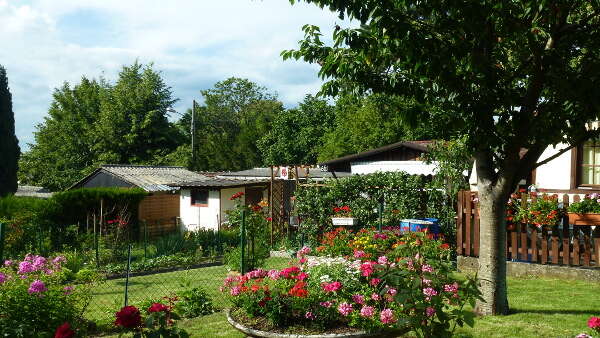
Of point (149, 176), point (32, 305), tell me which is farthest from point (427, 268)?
point (149, 176)

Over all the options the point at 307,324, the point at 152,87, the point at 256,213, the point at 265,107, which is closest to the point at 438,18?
the point at 307,324

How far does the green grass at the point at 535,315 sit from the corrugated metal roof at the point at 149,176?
14286mm

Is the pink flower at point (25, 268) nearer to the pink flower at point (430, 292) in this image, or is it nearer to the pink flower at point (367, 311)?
the pink flower at point (367, 311)

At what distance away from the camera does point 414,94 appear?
22.3 ft

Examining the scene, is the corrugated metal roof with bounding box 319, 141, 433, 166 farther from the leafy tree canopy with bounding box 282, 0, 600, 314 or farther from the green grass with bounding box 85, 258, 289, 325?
the leafy tree canopy with bounding box 282, 0, 600, 314

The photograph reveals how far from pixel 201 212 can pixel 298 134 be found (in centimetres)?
2548

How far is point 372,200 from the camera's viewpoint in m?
13.7

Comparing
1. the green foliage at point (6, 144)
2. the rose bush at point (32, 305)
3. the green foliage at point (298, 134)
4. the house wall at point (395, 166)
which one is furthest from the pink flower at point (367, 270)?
the green foliage at point (298, 134)

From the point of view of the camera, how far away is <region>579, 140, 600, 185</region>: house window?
12.6 meters

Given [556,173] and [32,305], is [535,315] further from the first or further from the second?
[556,173]

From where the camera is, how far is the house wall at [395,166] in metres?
18.1

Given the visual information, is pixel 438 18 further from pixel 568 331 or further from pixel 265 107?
pixel 265 107

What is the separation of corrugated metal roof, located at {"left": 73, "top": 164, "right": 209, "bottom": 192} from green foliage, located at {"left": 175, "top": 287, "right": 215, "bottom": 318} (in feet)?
51.7

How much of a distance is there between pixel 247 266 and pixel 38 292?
4760 millimetres
